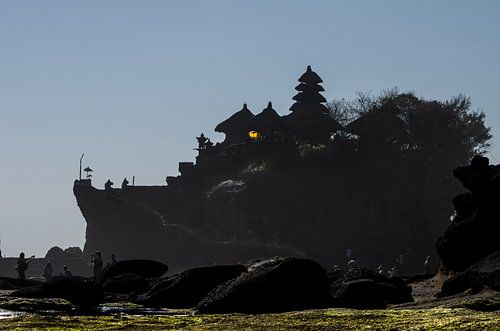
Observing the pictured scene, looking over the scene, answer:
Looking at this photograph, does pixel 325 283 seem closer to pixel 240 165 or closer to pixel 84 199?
pixel 240 165

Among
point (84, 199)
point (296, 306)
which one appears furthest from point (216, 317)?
point (84, 199)

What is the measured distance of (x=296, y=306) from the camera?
22.9 metres

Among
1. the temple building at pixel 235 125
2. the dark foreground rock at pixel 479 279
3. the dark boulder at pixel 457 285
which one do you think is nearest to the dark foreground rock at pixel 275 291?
the dark boulder at pixel 457 285

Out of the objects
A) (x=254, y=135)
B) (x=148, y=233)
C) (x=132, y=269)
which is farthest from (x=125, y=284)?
(x=254, y=135)

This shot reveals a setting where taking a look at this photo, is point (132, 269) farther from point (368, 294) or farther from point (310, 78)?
point (310, 78)

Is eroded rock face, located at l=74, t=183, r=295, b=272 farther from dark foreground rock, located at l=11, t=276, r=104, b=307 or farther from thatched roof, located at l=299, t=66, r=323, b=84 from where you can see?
dark foreground rock, located at l=11, t=276, r=104, b=307

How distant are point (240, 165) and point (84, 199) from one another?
19.2 meters

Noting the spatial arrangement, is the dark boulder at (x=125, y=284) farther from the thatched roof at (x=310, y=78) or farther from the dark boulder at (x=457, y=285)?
the thatched roof at (x=310, y=78)

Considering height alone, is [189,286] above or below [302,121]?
below

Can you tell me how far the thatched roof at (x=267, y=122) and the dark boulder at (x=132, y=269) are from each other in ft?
175

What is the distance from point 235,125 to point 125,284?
7362 centimetres

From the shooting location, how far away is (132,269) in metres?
40.8

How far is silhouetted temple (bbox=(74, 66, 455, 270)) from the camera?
87.2 metres

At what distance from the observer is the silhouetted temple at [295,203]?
286 ft
